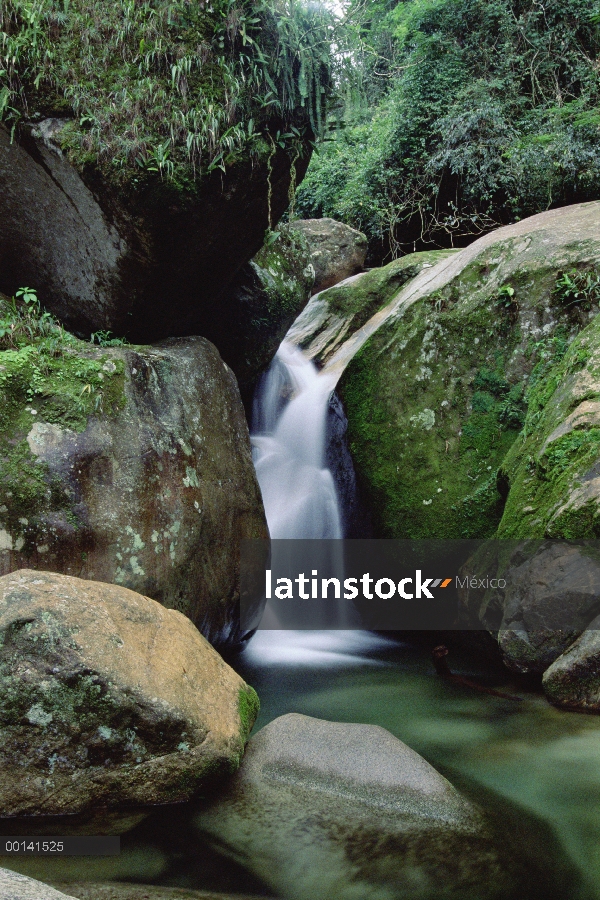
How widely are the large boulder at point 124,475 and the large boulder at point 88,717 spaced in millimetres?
1197

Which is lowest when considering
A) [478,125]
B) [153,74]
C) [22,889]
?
[22,889]

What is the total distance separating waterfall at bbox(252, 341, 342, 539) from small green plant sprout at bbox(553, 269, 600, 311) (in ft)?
9.59

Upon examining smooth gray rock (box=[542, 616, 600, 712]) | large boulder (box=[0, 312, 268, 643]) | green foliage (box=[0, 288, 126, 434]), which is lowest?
smooth gray rock (box=[542, 616, 600, 712])

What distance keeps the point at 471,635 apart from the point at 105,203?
4.80 m

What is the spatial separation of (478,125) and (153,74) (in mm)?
8713

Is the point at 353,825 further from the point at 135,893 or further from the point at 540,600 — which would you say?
the point at 540,600

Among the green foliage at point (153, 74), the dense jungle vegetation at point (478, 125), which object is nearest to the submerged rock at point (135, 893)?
the green foliage at point (153, 74)

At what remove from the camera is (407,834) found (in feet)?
9.27

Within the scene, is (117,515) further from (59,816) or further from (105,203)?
(105,203)

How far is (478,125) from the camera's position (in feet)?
39.6

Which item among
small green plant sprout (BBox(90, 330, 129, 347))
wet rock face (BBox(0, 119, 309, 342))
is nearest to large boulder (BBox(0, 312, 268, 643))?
small green plant sprout (BBox(90, 330, 129, 347))

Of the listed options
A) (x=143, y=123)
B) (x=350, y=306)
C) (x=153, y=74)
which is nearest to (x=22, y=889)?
(x=143, y=123)

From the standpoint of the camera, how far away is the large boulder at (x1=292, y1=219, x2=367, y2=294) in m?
A: 12.2

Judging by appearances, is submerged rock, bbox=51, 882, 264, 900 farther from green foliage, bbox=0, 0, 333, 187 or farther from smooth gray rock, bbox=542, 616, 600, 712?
green foliage, bbox=0, 0, 333, 187
